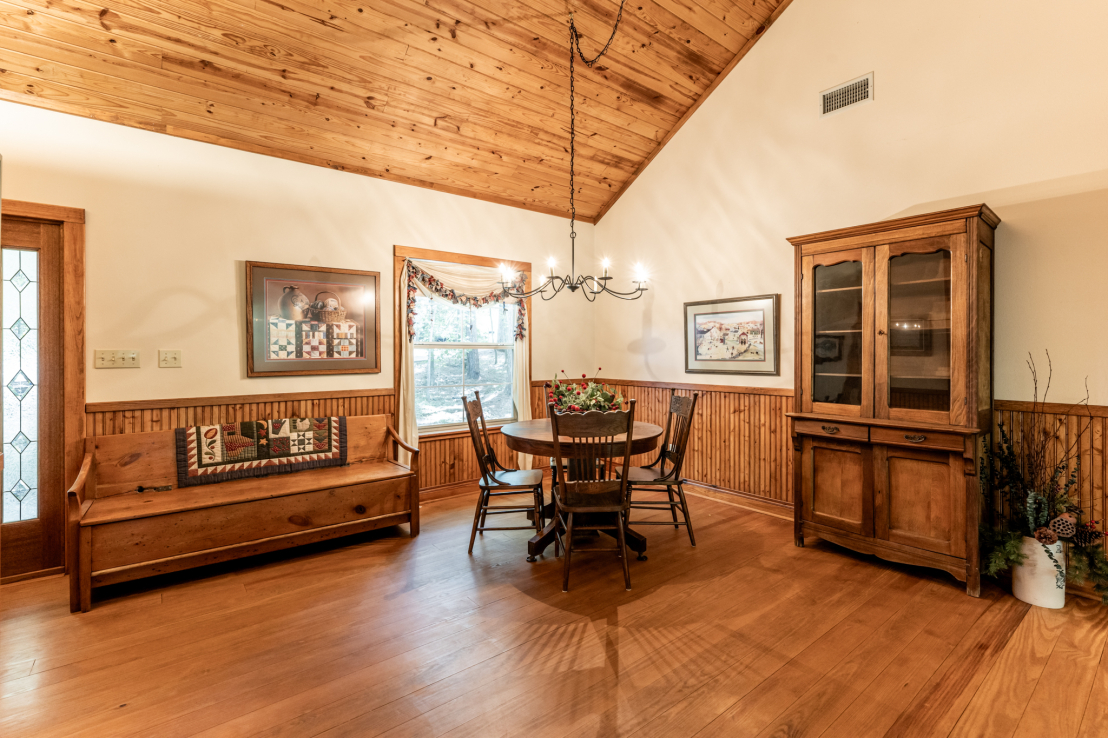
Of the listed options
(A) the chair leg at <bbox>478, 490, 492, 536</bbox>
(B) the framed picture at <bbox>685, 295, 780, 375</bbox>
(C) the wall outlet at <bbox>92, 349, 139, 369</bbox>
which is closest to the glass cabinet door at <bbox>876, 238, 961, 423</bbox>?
(B) the framed picture at <bbox>685, 295, 780, 375</bbox>

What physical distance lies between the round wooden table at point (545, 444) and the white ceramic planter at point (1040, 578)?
1935 mm

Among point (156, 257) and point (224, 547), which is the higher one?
point (156, 257)

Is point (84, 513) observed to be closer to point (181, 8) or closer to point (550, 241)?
point (181, 8)

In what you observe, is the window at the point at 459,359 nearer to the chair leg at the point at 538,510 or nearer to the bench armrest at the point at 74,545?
the chair leg at the point at 538,510

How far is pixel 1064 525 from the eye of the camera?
2648mm

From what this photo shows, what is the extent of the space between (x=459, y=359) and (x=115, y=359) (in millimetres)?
2481

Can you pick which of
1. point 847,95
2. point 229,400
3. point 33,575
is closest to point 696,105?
point 847,95

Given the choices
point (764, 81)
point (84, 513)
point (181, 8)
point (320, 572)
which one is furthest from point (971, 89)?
point (84, 513)

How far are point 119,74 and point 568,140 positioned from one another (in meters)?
3.14

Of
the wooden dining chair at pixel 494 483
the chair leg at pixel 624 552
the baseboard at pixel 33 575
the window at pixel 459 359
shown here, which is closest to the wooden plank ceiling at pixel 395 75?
the window at pixel 459 359

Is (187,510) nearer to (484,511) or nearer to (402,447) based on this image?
(402,447)

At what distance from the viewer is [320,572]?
3133 mm

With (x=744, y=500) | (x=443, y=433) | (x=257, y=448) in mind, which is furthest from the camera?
(x=443, y=433)

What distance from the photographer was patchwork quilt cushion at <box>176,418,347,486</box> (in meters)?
3.40
